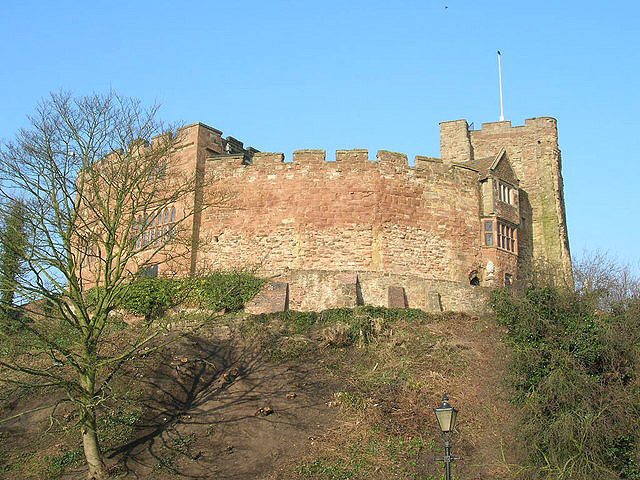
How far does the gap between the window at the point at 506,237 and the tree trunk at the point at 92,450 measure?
2239cm

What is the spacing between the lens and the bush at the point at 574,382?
16.8 meters

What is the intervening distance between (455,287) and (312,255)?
678 centimetres

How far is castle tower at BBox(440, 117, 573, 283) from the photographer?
3706 cm

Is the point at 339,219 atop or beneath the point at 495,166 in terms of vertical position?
beneath

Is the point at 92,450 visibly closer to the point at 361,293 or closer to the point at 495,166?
the point at 361,293

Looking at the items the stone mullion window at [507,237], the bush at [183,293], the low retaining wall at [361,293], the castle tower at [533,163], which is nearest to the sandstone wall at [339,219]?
the low retaining wall at [361,293]

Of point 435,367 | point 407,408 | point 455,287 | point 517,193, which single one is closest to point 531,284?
point 435,367

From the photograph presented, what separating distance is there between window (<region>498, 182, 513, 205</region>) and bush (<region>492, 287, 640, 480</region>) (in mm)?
13874

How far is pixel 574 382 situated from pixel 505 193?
18291 mm

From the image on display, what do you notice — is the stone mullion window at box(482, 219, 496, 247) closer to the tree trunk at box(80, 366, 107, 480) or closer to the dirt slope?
the dirt slope

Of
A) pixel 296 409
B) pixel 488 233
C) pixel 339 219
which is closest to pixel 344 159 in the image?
pixel 339 219

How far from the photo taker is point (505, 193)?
3497cm

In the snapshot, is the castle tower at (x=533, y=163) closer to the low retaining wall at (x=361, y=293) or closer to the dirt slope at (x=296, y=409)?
the low retaining wall at (x=361, y=293)

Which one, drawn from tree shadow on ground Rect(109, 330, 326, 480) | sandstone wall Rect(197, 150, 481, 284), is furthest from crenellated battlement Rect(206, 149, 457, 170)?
tree shadow on ground Rect(109, 330, 326, 480)
